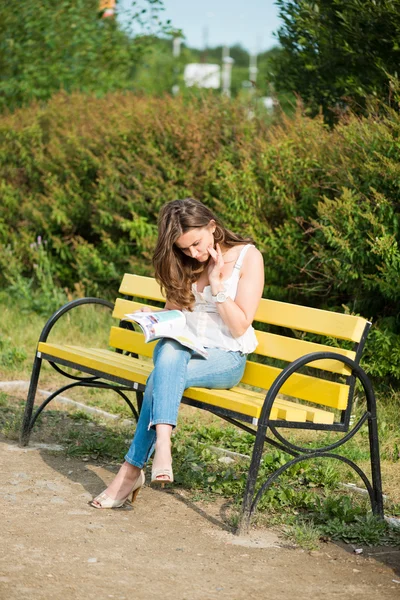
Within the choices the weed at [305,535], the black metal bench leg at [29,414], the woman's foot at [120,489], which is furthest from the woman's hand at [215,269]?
the black metal bench leg at [29,414]

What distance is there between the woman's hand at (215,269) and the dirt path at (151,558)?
106 cm

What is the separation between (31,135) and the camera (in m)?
9.89

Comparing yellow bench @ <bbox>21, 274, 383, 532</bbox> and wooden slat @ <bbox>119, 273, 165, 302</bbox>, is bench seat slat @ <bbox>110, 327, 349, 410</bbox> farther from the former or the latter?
wooden slat @ <bbox>119, 273, 165, 302</bbox>

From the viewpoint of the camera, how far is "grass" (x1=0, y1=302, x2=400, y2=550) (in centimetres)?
418

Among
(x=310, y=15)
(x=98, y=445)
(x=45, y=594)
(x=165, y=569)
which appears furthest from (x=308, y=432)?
(x=310, y=15)

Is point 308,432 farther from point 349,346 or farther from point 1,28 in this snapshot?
point 1,28

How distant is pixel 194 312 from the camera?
466 centimetres

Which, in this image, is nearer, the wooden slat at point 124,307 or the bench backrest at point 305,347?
the bench backrest at point 305,347

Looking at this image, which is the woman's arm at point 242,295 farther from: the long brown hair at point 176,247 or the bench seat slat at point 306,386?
the bench seat slat at point 306,386

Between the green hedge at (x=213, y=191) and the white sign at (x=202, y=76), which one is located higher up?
the white sign at (x=202, y=76)

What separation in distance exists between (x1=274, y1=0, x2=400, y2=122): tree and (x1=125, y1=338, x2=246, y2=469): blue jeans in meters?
2.77

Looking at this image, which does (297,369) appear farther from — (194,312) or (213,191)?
(213,191)

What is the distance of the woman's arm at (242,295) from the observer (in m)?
4.45

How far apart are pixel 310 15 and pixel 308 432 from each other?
3.51 metres
